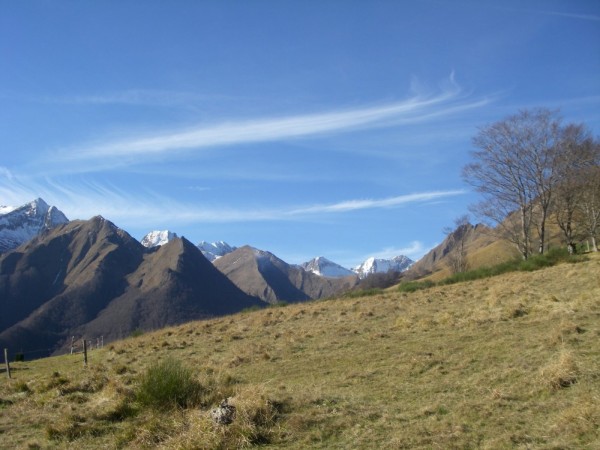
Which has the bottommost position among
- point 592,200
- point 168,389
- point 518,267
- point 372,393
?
point 372,393

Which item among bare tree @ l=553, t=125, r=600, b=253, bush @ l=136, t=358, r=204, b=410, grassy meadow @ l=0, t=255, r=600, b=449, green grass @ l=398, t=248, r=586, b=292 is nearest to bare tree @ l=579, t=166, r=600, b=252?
bare tree @ l=553, t=125, r=600, b=253

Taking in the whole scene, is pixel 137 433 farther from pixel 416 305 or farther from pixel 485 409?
pixel 416 305

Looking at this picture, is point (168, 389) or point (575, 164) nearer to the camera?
point (168, 389)

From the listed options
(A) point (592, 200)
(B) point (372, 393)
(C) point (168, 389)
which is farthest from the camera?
(A) point (592, 200)

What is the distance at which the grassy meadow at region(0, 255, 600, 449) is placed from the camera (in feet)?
26.8

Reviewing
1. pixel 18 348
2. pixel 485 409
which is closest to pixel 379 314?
pixel 485 409

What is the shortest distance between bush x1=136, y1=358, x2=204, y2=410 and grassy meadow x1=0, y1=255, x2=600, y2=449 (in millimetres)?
27

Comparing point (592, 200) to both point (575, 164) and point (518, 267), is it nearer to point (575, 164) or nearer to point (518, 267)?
point (575, 164)

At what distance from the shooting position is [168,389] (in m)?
10.8

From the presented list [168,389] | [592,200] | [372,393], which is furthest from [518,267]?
[168,389]

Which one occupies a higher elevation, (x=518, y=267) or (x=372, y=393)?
(x=518, y=267)

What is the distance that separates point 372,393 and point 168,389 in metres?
4.36

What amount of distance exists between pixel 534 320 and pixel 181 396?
11.2 metres

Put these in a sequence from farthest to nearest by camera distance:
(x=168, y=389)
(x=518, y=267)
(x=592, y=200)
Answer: (x=592, y=200), (x=518, y=267), (x=168, y=389)
